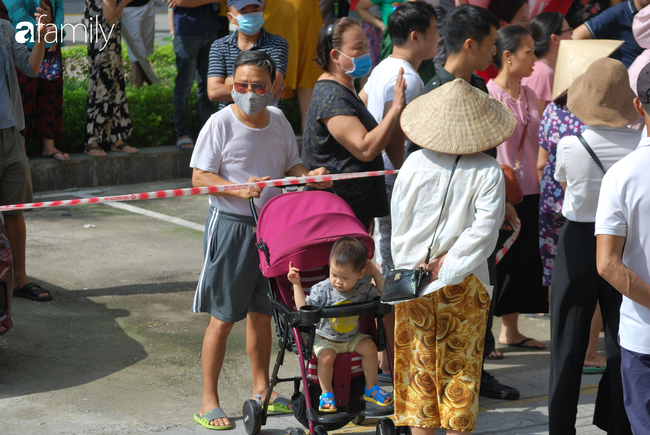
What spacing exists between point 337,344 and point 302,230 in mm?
565

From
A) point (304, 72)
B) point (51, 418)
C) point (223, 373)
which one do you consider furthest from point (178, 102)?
point (51, 418)

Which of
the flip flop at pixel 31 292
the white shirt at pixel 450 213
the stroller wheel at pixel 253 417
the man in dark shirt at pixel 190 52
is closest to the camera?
the white shirt at pixel 450 213

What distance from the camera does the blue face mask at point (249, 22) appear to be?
251 inches

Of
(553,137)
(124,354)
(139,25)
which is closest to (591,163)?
(553,137)

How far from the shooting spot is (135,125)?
9.90 m

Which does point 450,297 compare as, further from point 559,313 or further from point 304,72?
point 304,72

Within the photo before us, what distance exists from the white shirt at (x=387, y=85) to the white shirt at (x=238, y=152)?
825mm

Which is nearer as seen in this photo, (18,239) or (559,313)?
(559,313)

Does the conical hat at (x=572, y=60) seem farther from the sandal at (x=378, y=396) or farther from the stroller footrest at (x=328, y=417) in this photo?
the stroller footrest at (x=328, y=417)

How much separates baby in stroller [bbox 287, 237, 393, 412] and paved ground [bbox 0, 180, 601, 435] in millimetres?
527

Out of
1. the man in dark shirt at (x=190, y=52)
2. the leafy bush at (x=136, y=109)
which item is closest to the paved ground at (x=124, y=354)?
the leafy bush at (x=136, y=109)

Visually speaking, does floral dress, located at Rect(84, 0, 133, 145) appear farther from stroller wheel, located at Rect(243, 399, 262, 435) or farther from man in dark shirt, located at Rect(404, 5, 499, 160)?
stroller wheel, located at Rect(243, 399, 262, 435)

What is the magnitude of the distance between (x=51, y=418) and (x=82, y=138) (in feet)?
18.9

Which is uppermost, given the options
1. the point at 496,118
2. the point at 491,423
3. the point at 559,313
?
the point at 496,118
